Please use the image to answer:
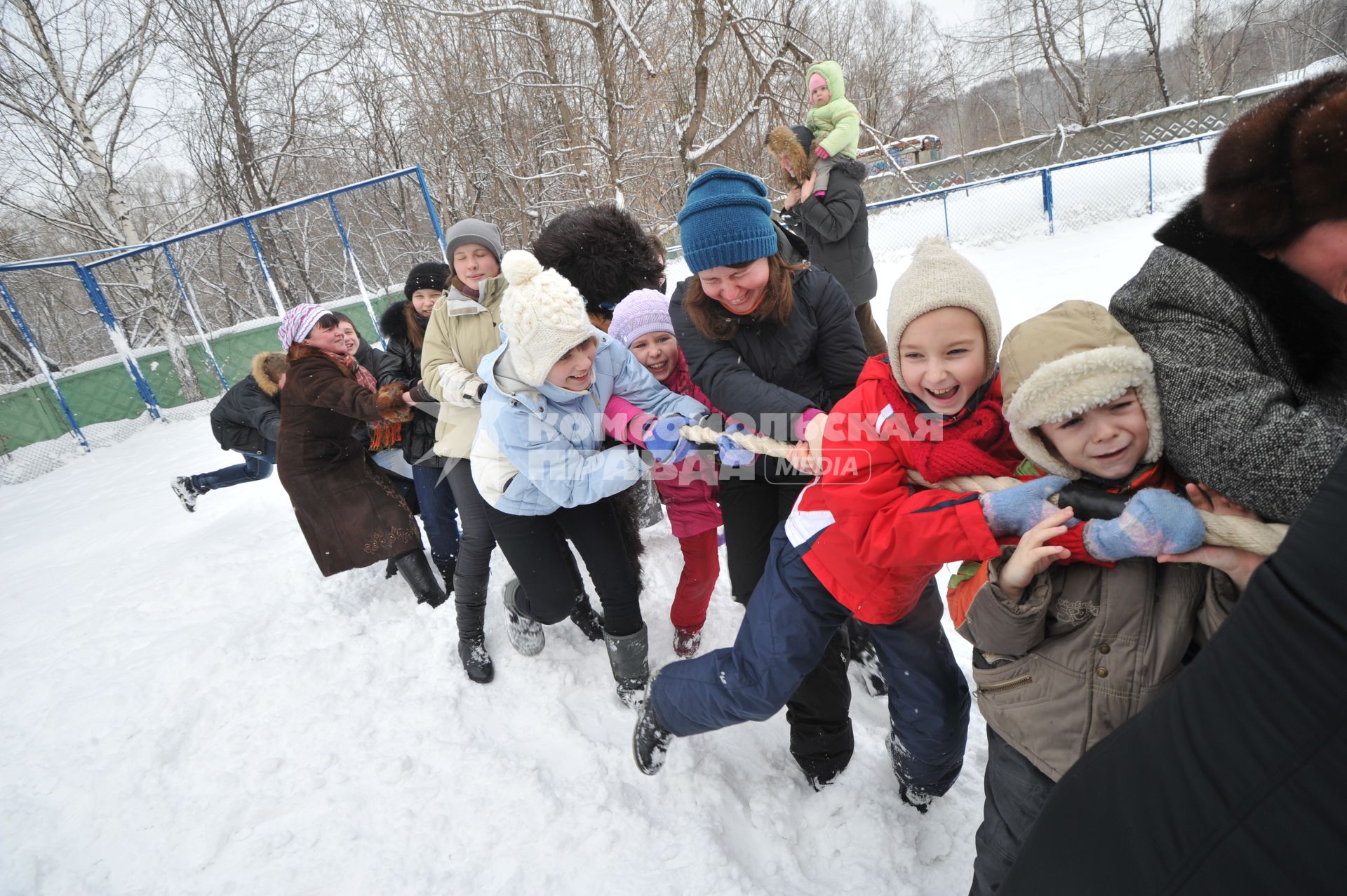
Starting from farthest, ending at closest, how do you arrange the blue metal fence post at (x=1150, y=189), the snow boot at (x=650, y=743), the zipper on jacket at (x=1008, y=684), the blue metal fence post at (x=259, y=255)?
the blue metal fence post at (x=1150, y=189) < the blue metal fence post at (x=259, y=255) < the snow boot at (x=650, y=743) < the zipper on jacket at (x=1008, y=684)

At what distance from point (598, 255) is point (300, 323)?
153 cm

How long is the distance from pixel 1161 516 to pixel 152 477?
30.1ft

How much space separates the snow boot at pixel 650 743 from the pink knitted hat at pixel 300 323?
2399mm

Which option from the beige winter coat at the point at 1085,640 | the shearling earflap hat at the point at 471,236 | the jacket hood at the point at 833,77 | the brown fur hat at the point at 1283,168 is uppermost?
the jacket hood at the point at 833,77

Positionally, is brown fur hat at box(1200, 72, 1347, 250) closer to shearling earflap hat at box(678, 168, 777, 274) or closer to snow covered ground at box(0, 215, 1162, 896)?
shearling earflap hat at box(678, 168, 777, 274)

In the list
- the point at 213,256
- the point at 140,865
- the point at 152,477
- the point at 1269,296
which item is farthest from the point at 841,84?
the point at 213,256

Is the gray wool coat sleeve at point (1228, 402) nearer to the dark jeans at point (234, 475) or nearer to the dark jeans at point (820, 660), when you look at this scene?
the dark jeans at point (820, 660)

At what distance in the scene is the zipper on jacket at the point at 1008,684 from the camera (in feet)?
4.01

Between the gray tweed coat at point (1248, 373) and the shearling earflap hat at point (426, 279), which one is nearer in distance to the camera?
the gray tweed coat at point (1248, 373)

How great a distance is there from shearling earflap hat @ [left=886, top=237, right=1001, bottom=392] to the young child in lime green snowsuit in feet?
8.02

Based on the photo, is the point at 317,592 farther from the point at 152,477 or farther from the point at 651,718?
the point at 152,477

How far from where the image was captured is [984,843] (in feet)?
4.58

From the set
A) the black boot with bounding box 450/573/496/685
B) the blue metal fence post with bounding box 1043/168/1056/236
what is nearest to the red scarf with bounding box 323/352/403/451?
the black boot with bounding box 450/573/496/685

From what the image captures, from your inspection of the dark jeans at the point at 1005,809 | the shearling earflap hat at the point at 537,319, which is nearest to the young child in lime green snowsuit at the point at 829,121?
the shearling earflap hat at the point at 537,319
